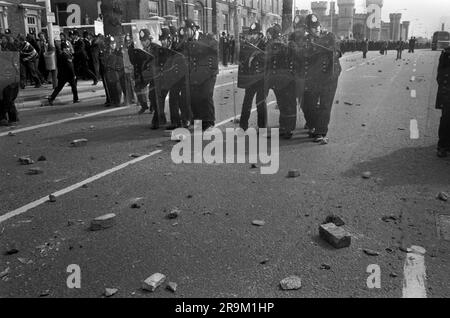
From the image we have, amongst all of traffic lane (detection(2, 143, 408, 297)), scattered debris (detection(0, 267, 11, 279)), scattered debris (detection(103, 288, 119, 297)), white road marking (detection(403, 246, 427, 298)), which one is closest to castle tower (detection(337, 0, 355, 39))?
traffic lane (detection(2, 143, 408, 297))

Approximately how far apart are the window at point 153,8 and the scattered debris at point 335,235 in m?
36.4

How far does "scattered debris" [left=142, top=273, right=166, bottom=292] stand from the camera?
3.57m

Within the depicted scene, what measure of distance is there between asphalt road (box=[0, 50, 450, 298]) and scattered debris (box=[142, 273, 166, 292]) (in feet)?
0.17

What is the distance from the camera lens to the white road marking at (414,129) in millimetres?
8914

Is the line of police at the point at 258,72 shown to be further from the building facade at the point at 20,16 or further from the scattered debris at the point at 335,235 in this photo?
the building facade at the point at 20,16

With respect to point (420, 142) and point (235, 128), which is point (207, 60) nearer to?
point (235, 128)

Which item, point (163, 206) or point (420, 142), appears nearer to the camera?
point (163, 206)

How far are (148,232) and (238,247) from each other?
36.4 inches

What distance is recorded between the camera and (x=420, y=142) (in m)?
8.42

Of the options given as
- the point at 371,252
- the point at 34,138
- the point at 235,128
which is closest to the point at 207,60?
the point at 235,128

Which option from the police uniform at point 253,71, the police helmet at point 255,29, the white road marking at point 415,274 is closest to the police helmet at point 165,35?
the police uniform at point 253,71

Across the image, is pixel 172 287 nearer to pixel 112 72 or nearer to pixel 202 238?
pixel 202 238

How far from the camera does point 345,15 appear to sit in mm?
109688

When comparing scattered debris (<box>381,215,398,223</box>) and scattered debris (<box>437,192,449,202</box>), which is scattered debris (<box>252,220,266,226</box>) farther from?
scattered debris (<box>437,192,449,202</box>)
